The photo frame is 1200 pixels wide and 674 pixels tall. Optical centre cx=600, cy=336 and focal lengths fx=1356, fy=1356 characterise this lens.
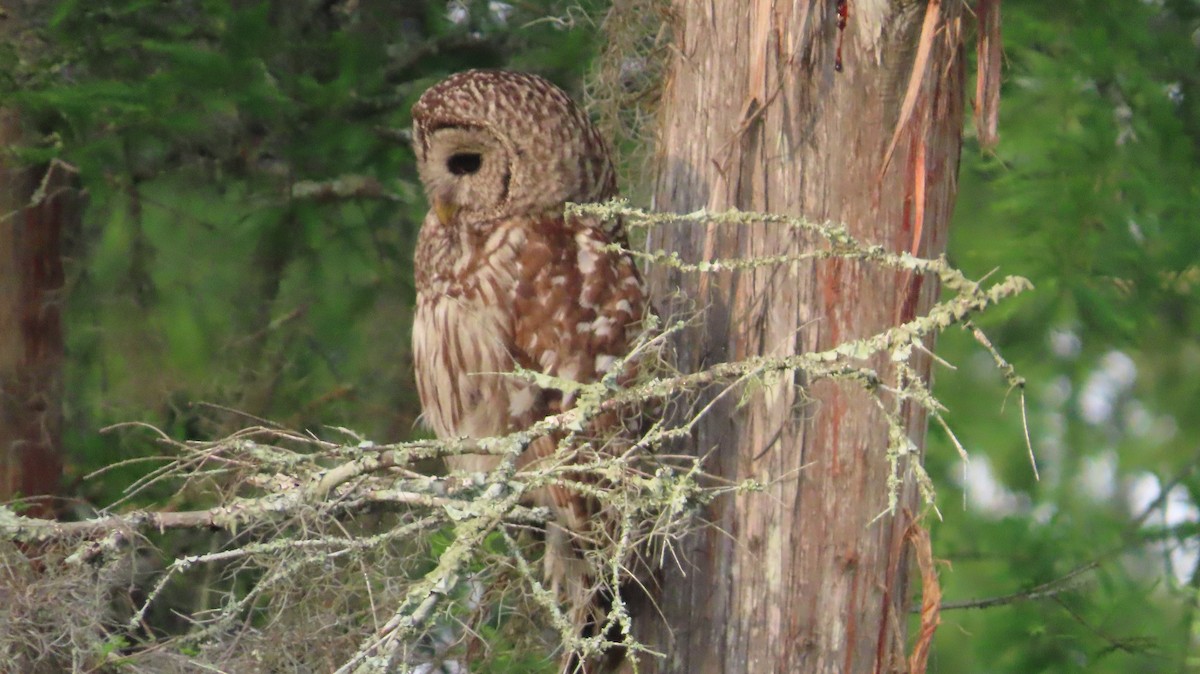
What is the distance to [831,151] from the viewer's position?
2.79m

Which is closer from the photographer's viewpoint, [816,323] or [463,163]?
[816,323]

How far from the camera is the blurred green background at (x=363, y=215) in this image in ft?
12.8

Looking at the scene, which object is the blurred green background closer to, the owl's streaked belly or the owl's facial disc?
the owl's facial disc

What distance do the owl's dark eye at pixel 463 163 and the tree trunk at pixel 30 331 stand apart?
1.47m

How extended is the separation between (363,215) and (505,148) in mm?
1413

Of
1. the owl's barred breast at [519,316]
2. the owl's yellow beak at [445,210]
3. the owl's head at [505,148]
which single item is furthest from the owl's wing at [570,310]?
the owl's yellow beak at [445,210]

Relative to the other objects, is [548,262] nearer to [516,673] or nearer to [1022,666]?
[516,673]

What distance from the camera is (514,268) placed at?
10.2 ft

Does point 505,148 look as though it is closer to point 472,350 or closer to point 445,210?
point 445,210

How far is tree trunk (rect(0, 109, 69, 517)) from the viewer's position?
409 cm

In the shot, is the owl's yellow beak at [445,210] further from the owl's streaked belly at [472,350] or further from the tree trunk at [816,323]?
the tree trunk at [816,323]

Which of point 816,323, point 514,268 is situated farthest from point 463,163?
point 816,323

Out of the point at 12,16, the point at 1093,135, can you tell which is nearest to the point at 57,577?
the point at 12,16

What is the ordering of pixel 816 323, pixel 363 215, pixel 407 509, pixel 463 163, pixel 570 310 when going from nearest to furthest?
pixel 407 509
pixel 816 323
pixel 570 310
pixel 463 163
pixel 363 215
